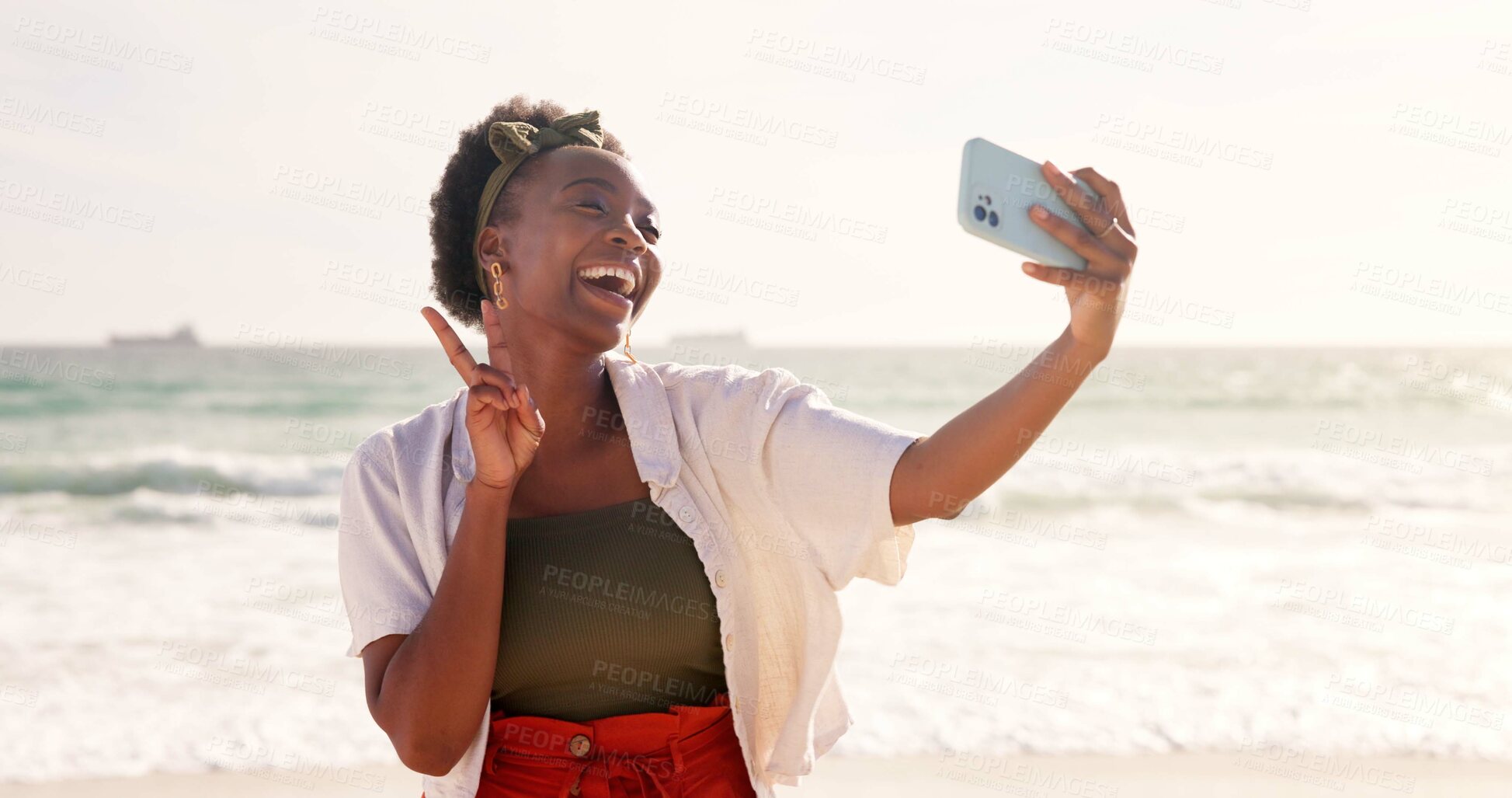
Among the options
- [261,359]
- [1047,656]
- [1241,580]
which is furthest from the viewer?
[261,359]

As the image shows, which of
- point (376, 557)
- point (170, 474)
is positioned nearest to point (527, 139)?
point (376, 557)

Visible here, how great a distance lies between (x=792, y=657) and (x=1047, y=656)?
5.19 meters

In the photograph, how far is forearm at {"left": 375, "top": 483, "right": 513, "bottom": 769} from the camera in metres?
1.92

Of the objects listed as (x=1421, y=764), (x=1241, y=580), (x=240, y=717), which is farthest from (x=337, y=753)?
(x=1241, y=580)

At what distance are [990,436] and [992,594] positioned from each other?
728cm

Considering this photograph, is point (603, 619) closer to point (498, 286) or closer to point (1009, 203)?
point (498, 286)

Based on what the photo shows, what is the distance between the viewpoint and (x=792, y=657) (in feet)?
7.15

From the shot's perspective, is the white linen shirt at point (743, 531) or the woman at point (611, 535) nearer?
the woman at point (611, 535)

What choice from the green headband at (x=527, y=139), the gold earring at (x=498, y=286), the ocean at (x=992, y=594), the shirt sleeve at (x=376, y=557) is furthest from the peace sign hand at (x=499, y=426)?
the ocean at (x=992, y=594)

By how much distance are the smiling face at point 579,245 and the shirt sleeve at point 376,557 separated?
1.36ft

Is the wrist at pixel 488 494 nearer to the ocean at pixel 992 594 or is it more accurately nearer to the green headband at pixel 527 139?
the green headband at pixel 527 139

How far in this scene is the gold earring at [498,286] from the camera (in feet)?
7.95

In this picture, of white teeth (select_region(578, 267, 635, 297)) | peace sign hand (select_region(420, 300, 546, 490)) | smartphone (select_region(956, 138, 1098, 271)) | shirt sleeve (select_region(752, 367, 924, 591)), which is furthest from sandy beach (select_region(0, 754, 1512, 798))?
smartphone (select_region(956, 138, 1098, 271))

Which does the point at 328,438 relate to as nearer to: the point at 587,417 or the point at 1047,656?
the point at 1047,656
